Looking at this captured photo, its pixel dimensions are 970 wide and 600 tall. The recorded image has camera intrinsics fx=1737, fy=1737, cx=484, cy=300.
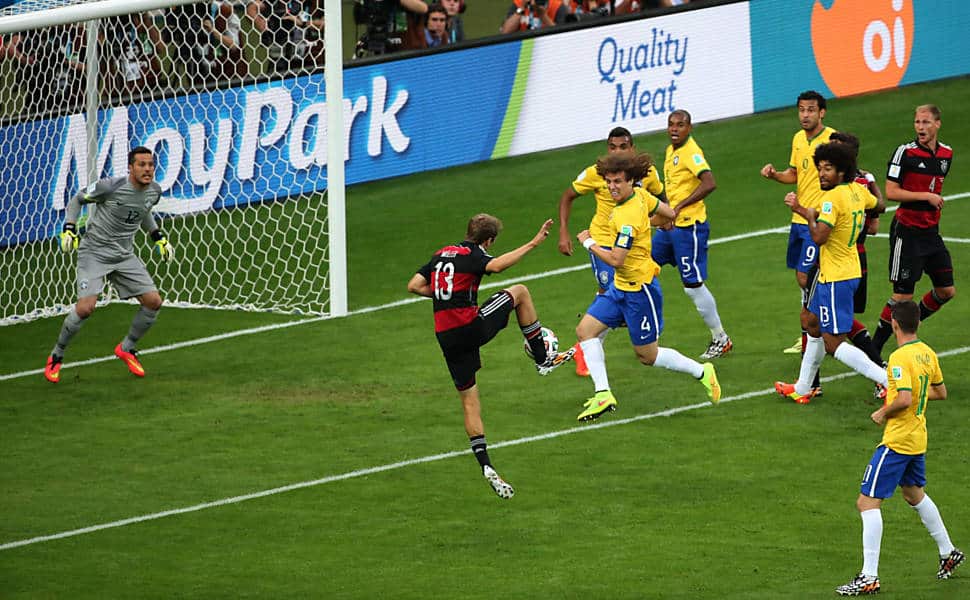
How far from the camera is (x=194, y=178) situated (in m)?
18.9

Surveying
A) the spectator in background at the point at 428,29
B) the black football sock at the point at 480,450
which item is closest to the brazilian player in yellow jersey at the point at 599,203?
the black football sock at the point at 480,450

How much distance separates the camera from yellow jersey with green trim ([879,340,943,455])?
9672 mm

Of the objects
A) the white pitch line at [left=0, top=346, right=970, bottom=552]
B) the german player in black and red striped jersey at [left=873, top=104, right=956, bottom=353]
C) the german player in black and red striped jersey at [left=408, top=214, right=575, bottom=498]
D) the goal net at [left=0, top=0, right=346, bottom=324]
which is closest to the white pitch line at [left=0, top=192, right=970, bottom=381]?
the goal net at [left=0, top=0, right=346, bottom=324]

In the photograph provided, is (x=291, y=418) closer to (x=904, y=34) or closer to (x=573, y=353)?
(x=573, y=353)

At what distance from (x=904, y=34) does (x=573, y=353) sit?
13.0 metres

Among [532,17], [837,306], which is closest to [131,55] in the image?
[532,17]

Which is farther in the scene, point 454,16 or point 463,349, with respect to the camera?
point 454,16

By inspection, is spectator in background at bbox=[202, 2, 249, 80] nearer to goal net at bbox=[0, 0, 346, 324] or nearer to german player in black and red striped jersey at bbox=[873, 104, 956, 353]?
goal net at bbox=[0, 0, 346, 324]

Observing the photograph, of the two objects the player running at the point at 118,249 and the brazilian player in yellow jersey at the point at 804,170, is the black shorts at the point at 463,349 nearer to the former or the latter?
the brazilian player in yellow jersey at the point at 804,170

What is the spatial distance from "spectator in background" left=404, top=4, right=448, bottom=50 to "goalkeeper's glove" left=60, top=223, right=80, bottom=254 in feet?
26.0

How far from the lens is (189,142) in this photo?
18812 millimetres

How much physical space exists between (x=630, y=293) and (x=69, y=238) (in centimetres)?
486

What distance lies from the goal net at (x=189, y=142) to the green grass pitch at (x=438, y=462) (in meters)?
0.64

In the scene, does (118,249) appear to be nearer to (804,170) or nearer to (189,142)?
(189,142)
